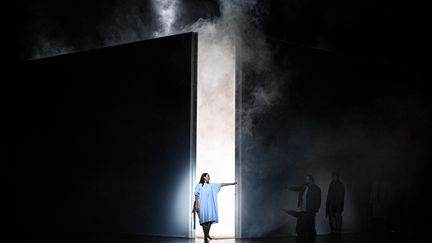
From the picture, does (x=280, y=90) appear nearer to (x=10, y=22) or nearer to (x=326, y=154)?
(x=326, y=154)

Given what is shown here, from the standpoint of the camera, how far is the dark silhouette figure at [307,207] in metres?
12.0

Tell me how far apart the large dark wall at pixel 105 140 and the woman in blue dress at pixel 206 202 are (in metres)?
0.77

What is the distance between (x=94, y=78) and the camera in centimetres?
1296

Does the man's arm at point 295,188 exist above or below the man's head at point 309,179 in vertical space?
below

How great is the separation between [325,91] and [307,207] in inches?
98.2

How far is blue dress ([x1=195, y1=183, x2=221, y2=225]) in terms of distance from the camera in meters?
10.6

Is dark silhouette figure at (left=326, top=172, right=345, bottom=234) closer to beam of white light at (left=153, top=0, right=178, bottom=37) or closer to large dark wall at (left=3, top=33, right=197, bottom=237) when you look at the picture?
large dark wall at (left=3, top=33, right=197, bottom=237)

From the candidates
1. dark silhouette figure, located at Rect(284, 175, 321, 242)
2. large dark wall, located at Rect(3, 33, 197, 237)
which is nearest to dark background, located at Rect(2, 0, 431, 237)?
dark silhouette figure, located at Rect(284, 175, 321, 242)

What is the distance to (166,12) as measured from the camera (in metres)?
14.5

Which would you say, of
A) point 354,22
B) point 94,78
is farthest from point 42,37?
point 354,22

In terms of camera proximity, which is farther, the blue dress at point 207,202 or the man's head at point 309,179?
the man's head at point 309,179

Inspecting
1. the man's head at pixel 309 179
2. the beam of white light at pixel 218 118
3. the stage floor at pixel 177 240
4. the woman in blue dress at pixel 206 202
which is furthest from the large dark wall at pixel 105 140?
the man's head at pixel 309 179

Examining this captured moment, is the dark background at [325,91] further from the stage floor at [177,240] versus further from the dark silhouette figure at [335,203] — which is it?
the stage floor at [177,240]

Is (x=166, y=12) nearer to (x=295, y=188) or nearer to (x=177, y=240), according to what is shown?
(x=295, y=188)
